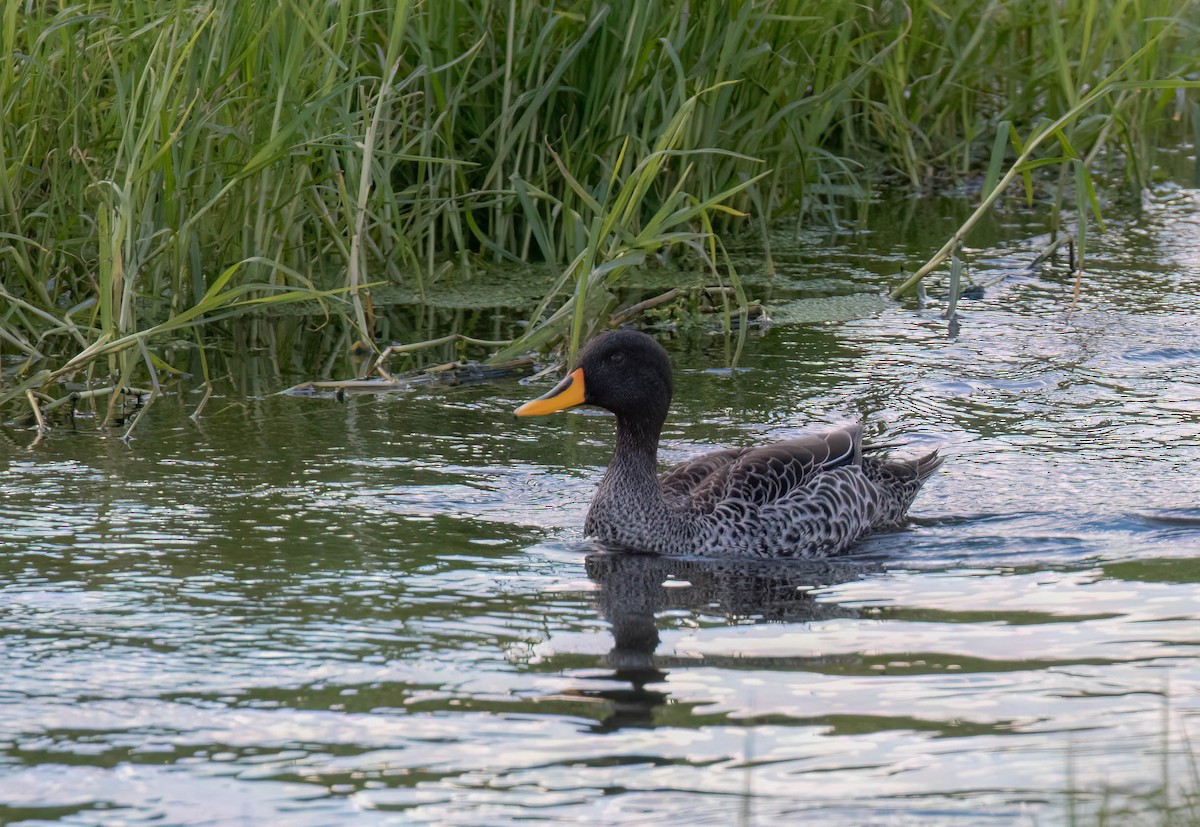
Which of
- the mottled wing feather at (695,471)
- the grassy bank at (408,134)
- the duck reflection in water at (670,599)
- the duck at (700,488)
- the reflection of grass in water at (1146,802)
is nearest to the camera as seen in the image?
the reflection of grass in water at (1146,802)

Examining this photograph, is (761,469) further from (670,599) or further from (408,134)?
(408,134)

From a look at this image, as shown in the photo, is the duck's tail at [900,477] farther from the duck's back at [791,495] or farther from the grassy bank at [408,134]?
the grassy bank at [408,134]

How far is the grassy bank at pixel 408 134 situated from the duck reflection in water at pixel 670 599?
132 cm

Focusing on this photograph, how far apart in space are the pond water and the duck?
0.43 feet

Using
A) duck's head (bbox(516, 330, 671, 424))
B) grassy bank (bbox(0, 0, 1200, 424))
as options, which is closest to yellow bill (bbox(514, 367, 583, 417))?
duck's head (bbox(516, 330, 671, 424))

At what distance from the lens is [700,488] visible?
5980mm

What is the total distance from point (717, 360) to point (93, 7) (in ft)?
10.0

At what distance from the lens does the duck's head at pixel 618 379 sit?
5.95 meters

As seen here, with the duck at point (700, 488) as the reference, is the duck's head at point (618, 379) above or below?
above

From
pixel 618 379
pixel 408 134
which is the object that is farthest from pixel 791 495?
pixel 408 134

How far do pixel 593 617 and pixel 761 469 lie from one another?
4.11ft

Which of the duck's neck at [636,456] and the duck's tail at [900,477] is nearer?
the duck's neck at [636,456]

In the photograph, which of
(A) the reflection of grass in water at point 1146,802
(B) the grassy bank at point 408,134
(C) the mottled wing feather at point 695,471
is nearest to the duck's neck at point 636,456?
(C) the mottled wing feather at point 695,471

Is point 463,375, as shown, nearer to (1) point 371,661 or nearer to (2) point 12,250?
(2) point 12,250
